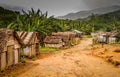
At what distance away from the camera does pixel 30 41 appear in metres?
30.7

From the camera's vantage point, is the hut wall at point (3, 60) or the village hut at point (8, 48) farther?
the village hut at point (8, 48)

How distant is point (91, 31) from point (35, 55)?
214 feet

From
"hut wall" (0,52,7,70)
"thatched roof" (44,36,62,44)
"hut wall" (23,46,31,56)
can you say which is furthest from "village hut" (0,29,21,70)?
"thatched roof" (44,36,62,44)

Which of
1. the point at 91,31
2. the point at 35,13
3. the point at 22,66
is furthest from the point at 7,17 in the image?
the point at 91,31

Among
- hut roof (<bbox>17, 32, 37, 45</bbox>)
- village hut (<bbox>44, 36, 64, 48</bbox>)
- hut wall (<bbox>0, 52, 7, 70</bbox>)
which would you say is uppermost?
hut roof (<bbox>17, 32, 37, 45</bbox>)

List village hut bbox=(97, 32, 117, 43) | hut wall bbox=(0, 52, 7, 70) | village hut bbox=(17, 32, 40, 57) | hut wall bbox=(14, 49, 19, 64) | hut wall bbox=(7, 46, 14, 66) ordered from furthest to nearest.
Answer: village hut bbox=(97, 32, 117, 43) < village hut bbox=(17, 32, 40, 57) < hut wall bbox=(14, 49, 19, 64) < hut wall bbox=(7, 46, 14, 66) < hut wall bbox=(0, 52, 7, 70)

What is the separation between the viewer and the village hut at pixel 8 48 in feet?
70.7

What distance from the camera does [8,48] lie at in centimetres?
2270

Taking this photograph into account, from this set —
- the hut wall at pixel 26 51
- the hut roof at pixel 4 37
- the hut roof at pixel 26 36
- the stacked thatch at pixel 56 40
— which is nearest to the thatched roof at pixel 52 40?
the stacked thatch at pixel 56 40

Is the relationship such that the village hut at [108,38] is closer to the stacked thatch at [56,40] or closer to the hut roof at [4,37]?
the stacked thatch at [56,40]

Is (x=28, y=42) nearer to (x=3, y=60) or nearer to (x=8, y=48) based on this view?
(x=8, y=48)

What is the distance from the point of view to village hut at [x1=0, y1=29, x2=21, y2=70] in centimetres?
2153

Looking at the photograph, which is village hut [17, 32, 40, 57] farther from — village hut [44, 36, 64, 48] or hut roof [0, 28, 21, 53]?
village hut [44, 36, 64, 48]

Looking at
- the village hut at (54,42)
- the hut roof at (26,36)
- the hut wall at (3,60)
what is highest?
the hut roof at (26,36)
